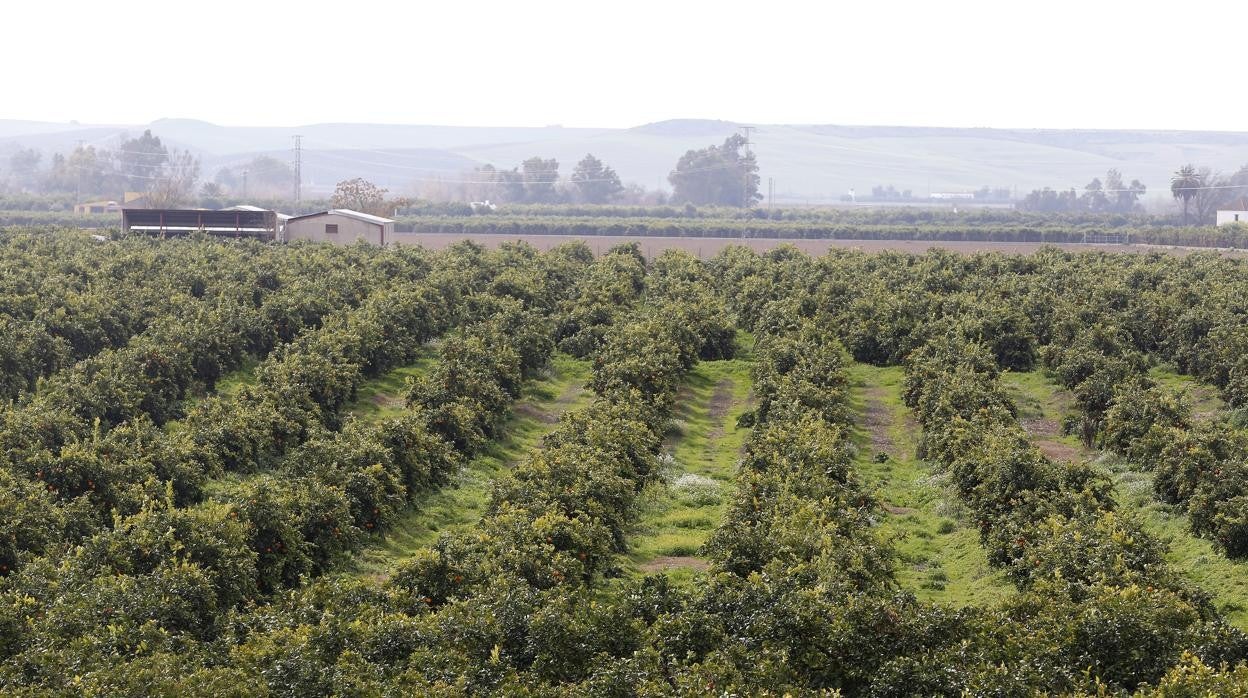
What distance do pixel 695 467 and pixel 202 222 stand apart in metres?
70.0

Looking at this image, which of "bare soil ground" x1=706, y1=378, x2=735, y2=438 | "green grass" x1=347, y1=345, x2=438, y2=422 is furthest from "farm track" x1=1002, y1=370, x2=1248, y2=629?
"green grass" x1=347, y1=345, x2=438, y2=422

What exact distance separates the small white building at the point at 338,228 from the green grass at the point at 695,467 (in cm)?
5173

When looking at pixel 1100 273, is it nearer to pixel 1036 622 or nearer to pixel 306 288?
pixel 306 288

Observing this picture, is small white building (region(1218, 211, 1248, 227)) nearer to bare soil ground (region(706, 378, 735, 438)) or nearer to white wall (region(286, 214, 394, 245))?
white wall (region(286, 214, 394, 245))

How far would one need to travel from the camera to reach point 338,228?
110250mm

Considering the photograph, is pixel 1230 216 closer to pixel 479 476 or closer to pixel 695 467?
pixel 695 467

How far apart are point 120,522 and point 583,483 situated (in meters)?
11.2

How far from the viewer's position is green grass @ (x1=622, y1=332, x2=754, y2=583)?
36688mm

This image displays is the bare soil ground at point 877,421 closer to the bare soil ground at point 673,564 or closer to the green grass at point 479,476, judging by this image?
→ the green grass at point 479,476

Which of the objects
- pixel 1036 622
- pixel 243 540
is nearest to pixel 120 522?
pixel 243 540

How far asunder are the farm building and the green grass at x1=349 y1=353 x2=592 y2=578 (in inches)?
1973

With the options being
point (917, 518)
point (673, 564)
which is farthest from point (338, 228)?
point (673, 564)

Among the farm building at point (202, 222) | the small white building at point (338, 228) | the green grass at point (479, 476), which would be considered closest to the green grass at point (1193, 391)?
the green grass at point (479, 476)

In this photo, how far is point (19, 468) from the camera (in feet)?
114
